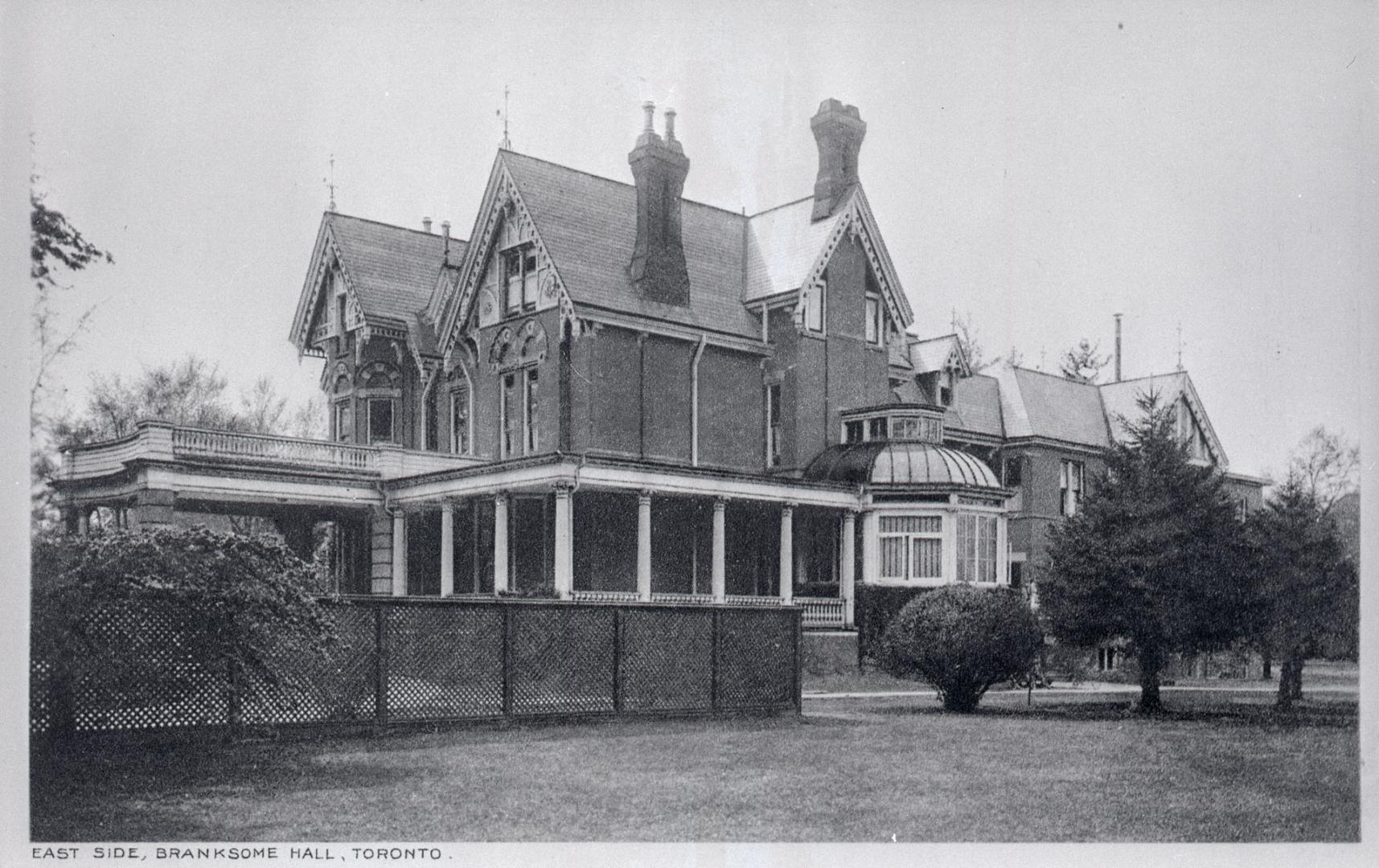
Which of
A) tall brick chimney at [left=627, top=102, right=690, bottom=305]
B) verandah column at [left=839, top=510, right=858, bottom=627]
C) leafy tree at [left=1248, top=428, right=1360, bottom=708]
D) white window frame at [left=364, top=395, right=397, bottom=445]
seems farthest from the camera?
white window frame at [left=364, top=395, right=397, bottom=445]

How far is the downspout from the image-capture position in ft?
104

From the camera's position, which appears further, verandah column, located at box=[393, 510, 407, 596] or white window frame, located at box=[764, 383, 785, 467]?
white window frame, located at box=[764, 383, 785, 467]

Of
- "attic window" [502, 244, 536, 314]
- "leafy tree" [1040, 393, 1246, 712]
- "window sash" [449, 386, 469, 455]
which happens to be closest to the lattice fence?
"leafy tree" [1040, 393, 1246, 712]

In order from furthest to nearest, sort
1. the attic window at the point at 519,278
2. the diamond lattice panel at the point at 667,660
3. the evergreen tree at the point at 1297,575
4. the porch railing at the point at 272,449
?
1. the attic window at the point at 519,278
2. the porch railing at the point at 272,449
3. the evergreen tree at the point at 1297,575
4. the diamond lattice panel at the point at 667,660

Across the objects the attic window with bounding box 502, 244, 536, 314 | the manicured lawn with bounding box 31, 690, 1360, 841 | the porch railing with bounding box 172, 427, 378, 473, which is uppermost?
the attic window with bounding box 502, 244, 536, 314

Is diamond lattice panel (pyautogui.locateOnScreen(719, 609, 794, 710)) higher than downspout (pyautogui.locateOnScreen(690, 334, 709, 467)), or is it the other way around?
downspout (pyautogui.locateOnScreen(690, 334, 709, 467))

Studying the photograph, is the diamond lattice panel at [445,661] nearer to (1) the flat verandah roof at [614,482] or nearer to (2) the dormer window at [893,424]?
(1) the flat verandah roof at [614,482]

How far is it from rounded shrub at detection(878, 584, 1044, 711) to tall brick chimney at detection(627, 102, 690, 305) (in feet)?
37.9

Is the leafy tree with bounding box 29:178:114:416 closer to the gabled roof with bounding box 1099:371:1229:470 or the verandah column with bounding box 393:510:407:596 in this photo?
the verandah column with bounding box 393:510:407:596

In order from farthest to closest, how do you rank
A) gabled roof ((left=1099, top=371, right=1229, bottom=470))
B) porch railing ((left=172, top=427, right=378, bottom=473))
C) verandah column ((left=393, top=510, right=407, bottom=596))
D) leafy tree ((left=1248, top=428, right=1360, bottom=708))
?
gabled roof ((left=1099, top=371, right=1229, bottom=470)) → verandah column ((left=393, top=510, right=407, bottom=596)) → porch railing ((left=172, top=427, right=378, bottom=473)) → leafy tree ((left=1248, top=428, right=1360, bottom=708))

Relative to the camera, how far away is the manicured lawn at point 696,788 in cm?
1194

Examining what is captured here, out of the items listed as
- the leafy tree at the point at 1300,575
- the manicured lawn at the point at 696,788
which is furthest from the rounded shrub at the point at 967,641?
the manicured lawn at the point at 696,788

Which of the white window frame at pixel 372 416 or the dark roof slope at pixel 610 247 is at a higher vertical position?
the dark roof slope at pixel 610 247

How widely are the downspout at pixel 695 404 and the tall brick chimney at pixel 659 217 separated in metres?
1.17
